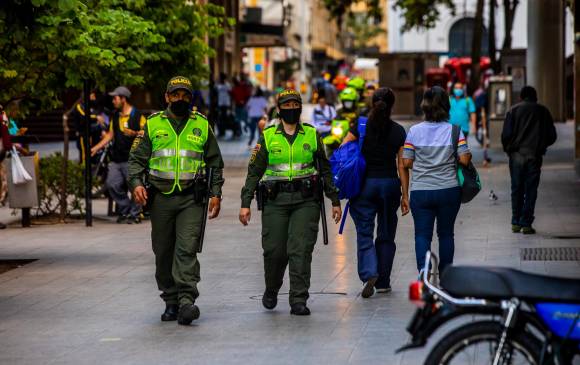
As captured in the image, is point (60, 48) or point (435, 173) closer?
point (435, 173)

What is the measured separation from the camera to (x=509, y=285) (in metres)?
6.01

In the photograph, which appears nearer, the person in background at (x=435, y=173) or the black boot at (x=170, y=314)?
the black boot at (x=170, y=314)

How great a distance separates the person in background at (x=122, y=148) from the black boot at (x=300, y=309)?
7.54 metres

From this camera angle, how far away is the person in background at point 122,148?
1752cm

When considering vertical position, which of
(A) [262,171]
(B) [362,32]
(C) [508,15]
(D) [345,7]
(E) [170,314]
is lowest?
(E) [170,314]

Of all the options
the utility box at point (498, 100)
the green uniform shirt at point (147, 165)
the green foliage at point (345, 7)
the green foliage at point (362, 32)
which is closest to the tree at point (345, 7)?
the green foliage at point (345, 7)

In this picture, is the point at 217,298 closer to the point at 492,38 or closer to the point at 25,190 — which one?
the point at 25,190

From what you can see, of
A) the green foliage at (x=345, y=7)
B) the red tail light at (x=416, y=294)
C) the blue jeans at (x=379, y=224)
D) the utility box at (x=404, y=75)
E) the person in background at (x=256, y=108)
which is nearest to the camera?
the red tail light at (x=416, y=294)

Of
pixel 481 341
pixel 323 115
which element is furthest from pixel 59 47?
pixel 323 115

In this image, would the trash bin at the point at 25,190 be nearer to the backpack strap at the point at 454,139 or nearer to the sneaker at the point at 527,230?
the sneaker at the point at 527,230

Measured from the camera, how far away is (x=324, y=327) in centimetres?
964

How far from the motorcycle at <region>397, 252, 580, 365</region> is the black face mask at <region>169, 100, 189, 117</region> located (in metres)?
4.29

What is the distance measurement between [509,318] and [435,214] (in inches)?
186

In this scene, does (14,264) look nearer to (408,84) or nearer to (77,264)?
(77,264)
